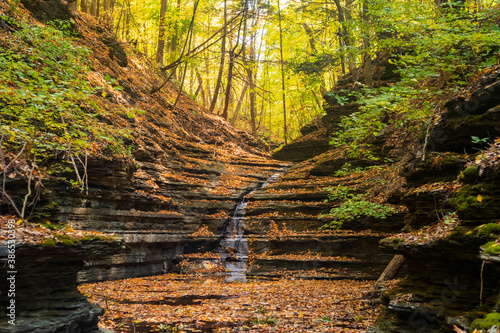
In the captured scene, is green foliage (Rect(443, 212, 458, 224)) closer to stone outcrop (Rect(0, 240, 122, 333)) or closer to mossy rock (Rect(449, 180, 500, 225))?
mossy rock (Rect(449, 180, 500, 225))

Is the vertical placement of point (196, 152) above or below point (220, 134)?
below

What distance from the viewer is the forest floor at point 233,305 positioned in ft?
20.7

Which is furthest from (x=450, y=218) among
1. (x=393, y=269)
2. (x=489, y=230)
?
(x=393, y=269)

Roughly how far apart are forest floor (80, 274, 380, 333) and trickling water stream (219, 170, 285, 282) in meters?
1.70

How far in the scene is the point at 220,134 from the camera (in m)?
24.1

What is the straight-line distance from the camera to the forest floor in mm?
6324

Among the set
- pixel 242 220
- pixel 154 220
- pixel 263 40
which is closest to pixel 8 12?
pixel 154 220

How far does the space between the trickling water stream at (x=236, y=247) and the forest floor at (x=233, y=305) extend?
1.70 metres

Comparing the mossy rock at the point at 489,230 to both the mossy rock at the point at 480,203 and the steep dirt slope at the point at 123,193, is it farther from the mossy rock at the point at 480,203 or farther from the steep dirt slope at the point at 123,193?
the steep dirt slope at the point at 123,193

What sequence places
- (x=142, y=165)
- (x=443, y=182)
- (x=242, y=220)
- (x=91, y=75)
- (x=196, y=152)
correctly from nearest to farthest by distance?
(x=443, y=182) → (x=91, y=75) → (x=142, y=165) → (x=242, y=220) → (x=196, y=152)

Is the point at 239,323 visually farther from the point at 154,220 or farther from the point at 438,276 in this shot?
the point at 154,220

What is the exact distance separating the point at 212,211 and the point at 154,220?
3445 mm

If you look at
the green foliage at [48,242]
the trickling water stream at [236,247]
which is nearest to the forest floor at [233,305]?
the trickling water stream at [236,247]

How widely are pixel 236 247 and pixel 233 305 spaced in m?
6.47
